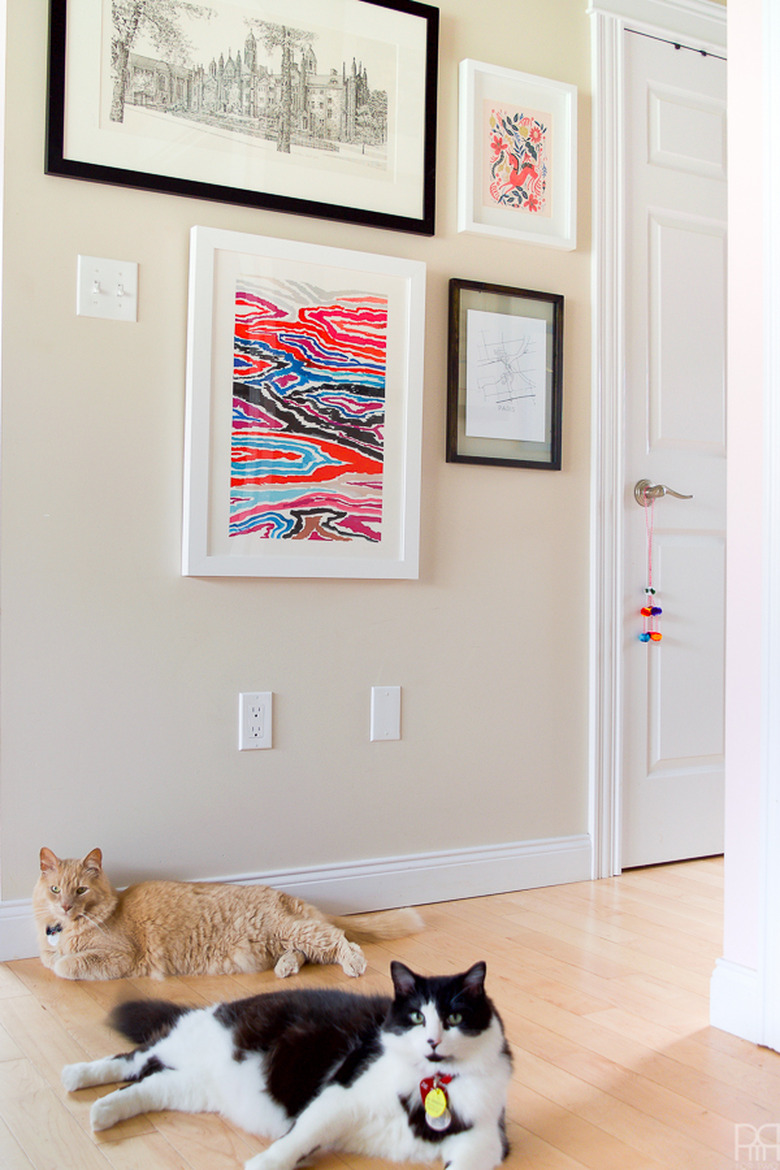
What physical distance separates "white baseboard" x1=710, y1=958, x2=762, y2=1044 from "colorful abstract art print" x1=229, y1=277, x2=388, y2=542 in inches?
45.7

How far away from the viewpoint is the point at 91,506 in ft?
6.66

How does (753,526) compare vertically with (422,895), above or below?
above

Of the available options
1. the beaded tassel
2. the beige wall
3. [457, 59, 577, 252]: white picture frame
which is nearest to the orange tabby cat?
the beige wall

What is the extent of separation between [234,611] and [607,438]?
111 cm

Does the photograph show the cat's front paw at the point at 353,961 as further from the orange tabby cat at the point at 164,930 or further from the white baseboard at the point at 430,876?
the white baseboard at the point at 430,876

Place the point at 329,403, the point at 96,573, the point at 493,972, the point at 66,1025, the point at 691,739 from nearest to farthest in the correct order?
the point at 66,1025 → the point at 493,972 → the point at 96,573 → the point at 329,403 → the point at 691,739

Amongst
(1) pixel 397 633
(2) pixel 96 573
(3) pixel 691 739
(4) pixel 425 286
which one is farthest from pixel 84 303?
(3) pixel 691 739

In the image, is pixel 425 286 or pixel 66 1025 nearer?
pixel 66 1025

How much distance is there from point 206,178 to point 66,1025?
166cm

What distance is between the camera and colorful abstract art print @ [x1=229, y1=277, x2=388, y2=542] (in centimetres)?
217

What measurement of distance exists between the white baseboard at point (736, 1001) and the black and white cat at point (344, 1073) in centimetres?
58

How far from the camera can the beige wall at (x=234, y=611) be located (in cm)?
198

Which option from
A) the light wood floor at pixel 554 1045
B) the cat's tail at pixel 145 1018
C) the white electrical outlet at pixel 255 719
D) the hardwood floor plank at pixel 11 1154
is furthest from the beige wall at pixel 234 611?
the hardwood floor plank at pixel 11 1154

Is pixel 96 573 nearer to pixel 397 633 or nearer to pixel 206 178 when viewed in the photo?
pixel 397 633
